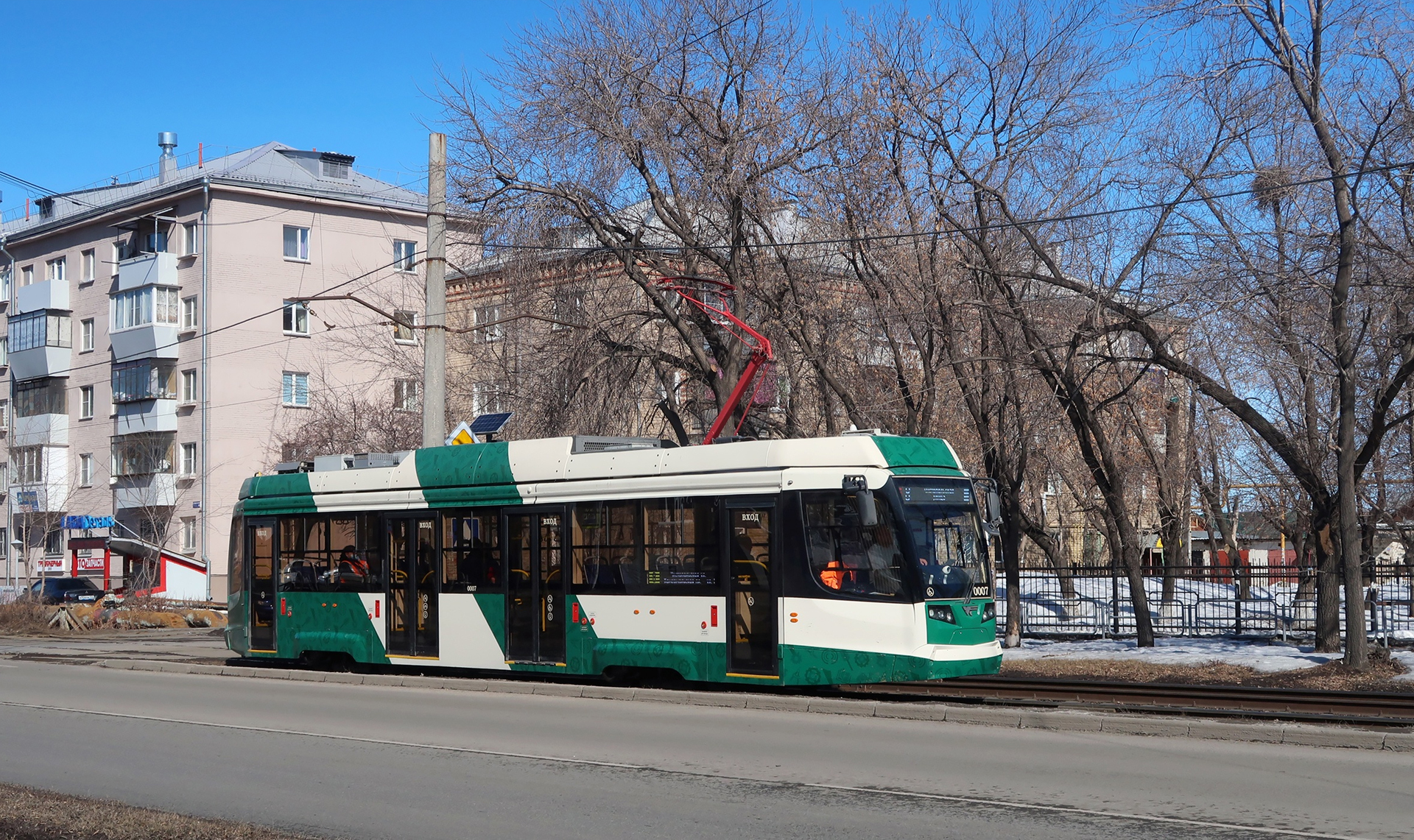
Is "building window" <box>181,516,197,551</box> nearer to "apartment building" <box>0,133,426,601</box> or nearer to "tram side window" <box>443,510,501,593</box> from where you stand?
"apartment building" <box>0,133,426,601</box>

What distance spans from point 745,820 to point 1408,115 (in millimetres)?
13762

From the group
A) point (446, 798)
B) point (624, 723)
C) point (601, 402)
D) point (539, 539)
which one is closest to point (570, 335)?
point (601, 402)

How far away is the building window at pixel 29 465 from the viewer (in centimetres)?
5901

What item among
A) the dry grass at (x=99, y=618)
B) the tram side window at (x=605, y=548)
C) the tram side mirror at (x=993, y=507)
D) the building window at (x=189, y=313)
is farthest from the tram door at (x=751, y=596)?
the building window at (x=189, y=313)

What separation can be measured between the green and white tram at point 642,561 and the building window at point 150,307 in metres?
37.6

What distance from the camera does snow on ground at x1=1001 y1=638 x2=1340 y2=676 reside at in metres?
19.8

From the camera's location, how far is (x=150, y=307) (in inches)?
2160

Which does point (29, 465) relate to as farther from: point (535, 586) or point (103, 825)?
point (103, 825)

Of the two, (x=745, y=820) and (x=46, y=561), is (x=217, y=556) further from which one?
(x=745, y=820)

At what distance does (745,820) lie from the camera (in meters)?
8.52

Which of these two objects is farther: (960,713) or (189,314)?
(189,314)

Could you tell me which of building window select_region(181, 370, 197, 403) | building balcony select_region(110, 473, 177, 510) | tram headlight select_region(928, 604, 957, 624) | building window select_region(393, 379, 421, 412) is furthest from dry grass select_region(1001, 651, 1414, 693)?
building window select_region(181, 370, 197, 403)

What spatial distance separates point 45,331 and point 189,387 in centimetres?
1060

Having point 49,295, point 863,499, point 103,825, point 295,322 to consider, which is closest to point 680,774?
point 103,825
